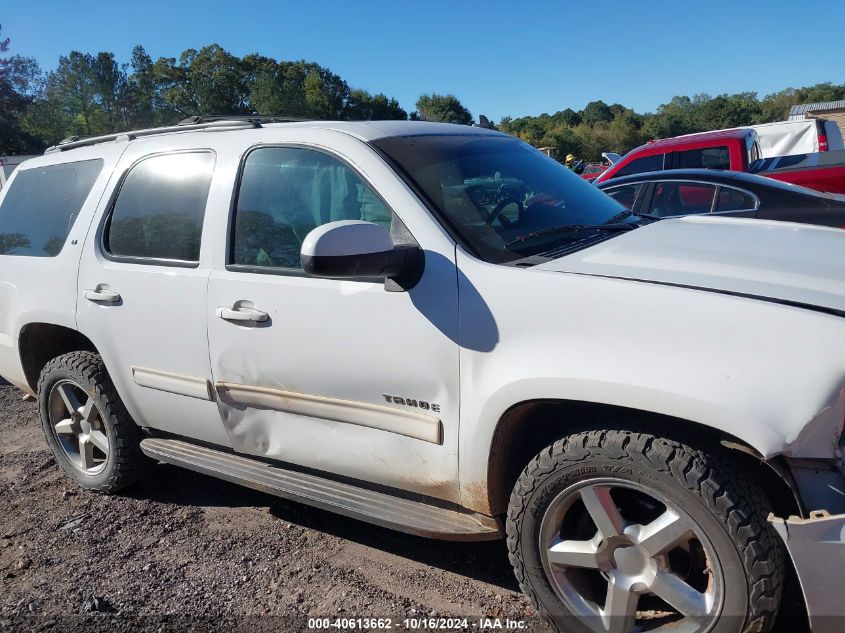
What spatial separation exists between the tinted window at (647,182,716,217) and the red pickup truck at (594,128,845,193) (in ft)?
7.25

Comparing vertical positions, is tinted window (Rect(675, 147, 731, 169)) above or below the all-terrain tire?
above

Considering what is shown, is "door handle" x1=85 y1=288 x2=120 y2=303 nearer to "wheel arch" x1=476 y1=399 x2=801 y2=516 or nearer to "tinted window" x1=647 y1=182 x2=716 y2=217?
"wheel arch" x1=476 y1=399 x2=801 y2=516

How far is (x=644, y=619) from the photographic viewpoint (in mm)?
2197

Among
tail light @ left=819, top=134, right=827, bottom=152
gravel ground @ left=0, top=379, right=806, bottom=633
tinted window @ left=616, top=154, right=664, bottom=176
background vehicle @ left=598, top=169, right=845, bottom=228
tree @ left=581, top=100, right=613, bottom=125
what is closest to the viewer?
gravel ground @ left=0, top=379, right=806, bottom=633

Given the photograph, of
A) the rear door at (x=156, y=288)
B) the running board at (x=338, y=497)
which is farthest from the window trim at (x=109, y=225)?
the running board at (x=338, y=497)

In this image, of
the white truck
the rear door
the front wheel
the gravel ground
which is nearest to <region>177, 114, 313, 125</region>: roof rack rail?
the rear door

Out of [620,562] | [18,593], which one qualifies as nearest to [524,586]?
[620,562]

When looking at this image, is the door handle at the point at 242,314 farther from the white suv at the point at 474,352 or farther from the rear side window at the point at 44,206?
the rear side window at the point at 44,206

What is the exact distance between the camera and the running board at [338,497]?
2400 millimetres

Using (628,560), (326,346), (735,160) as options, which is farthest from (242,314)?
(735,160)

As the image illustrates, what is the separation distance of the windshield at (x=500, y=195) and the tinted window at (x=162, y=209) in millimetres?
986

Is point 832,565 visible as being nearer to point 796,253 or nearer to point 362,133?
point 796,253

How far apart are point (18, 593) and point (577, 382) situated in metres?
2.64

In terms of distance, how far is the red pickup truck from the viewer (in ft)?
25.5
